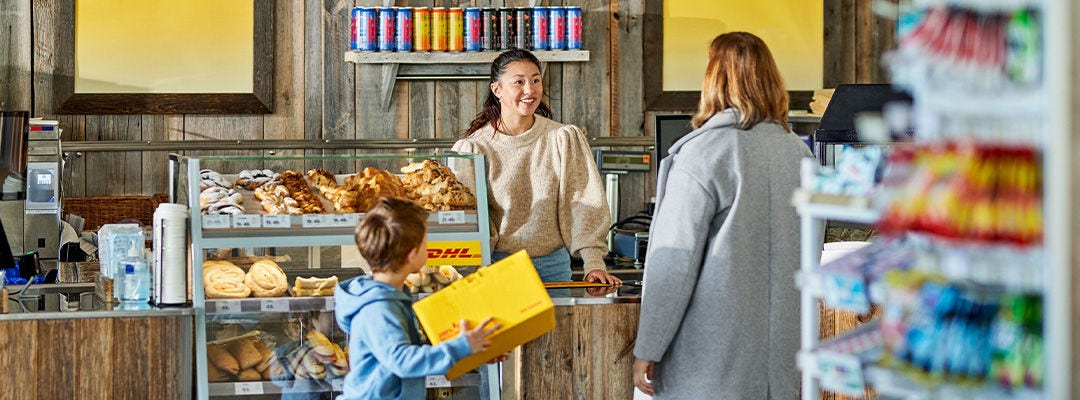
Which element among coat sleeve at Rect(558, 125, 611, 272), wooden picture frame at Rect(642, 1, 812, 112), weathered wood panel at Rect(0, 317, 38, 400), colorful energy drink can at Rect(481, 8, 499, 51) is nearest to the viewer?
weathered wood panel at Rect(0, 317, 38, 400)

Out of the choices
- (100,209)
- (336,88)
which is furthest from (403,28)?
(100,209)

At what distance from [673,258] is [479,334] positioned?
442 mm

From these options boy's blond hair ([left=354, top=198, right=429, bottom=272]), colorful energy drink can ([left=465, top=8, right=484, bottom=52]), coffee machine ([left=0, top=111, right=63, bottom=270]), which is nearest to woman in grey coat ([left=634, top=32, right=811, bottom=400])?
boy's blond hair ([left=354, top=198, right=429, bottom=272])

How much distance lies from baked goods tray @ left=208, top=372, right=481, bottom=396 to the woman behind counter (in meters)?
0.53

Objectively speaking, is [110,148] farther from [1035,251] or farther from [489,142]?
[1035,251]

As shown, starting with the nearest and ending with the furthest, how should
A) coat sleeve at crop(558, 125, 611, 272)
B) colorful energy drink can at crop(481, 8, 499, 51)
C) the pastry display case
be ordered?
the pastry display case → coat sleeve at crop(558, 125, 611, 272) → colorful energy drink can at crop(481, 8, 499, 51)

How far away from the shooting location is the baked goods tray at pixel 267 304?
2883 millimetres

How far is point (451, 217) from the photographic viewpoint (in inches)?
118

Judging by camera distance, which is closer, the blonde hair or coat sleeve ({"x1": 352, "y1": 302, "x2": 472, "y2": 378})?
coat sleeve ({"x1": 352, "y1": 302, "x2": 472, "y2": 378})

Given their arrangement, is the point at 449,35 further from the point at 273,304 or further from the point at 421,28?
the point at 273,304

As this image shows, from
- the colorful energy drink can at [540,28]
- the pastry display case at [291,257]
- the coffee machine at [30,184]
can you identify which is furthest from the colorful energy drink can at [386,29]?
the pastry display case at [291,257]

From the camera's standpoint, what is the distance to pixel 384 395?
2424mm

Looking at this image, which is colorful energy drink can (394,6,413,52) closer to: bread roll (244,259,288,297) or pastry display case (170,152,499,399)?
pastry display case (170,152,499,399)

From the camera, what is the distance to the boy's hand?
2385mm
